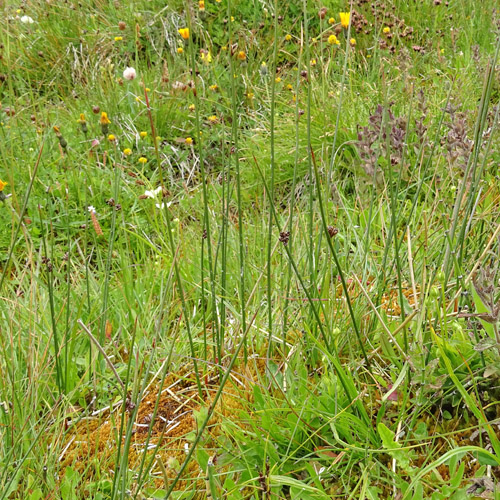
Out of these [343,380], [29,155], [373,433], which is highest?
[343,380]

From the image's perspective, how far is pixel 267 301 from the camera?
5.21 ft

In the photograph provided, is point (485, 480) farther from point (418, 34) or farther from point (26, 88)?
point (26, 88)

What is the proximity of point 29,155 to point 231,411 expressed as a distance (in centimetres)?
223

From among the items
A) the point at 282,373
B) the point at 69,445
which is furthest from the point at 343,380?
the point at 69,445

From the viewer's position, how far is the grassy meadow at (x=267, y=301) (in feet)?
3.52

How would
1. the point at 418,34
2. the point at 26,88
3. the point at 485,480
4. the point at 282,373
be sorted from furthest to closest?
the point at 26,88, the point at 418,34, the point at 282,373, the point at 485,480

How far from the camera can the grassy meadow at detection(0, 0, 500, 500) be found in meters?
1.07

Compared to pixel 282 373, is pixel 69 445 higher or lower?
lower

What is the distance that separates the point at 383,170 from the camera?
227 centimetres

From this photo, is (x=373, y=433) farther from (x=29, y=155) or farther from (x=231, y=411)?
(x=29, y=155)

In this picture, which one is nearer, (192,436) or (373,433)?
(373,433)

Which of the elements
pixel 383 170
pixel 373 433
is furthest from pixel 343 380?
pixel 383 170

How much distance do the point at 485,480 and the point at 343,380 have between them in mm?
296

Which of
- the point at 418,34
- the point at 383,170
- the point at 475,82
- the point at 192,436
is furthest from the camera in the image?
the point at 418,34
